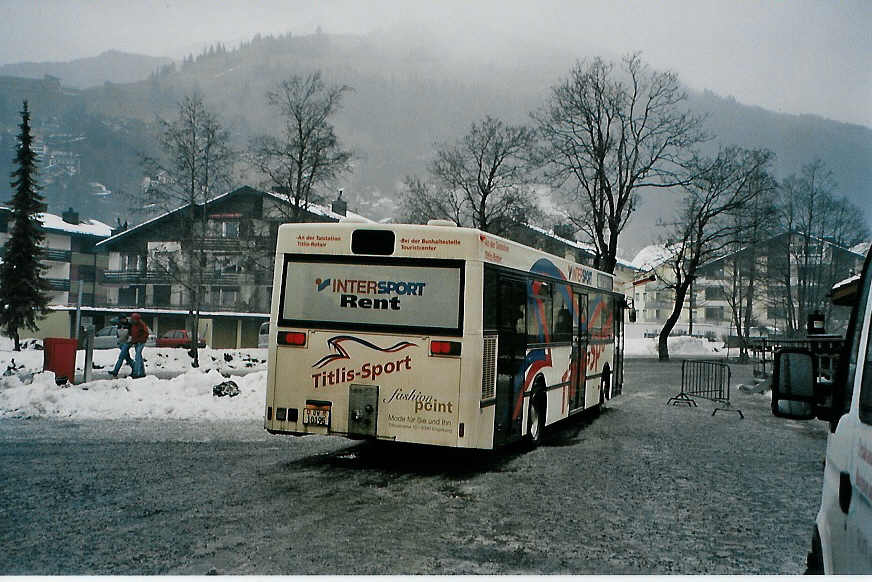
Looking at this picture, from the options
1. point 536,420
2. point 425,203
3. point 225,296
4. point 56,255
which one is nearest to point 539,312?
point 536,420

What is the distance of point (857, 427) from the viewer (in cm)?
264

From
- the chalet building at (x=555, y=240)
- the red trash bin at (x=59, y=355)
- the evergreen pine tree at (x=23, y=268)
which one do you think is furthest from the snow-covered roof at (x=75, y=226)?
the chalet building at (x=555, y=240)

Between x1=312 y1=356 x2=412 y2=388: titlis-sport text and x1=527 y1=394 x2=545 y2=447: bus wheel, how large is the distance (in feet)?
8.90

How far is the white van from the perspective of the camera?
2.43 m

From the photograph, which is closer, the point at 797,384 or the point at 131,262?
the point at 797,384

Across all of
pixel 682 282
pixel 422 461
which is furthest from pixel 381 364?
pixel 682 282

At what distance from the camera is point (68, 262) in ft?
58.3

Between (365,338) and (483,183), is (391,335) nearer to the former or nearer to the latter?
(365,338)

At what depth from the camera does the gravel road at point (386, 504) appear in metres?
5.09

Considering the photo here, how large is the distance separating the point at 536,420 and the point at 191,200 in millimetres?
19563

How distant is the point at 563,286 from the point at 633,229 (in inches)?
527

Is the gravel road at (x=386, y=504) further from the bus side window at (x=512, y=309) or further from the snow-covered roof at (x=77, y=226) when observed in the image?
the snow-covered roof at (x=77, y=226)

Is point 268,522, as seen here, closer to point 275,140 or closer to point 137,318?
point 137,318

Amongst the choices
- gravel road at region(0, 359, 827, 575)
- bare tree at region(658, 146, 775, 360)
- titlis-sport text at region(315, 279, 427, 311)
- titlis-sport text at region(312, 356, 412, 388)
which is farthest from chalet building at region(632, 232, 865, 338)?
titlis-sport text at region(312, 356, 412, 388)
